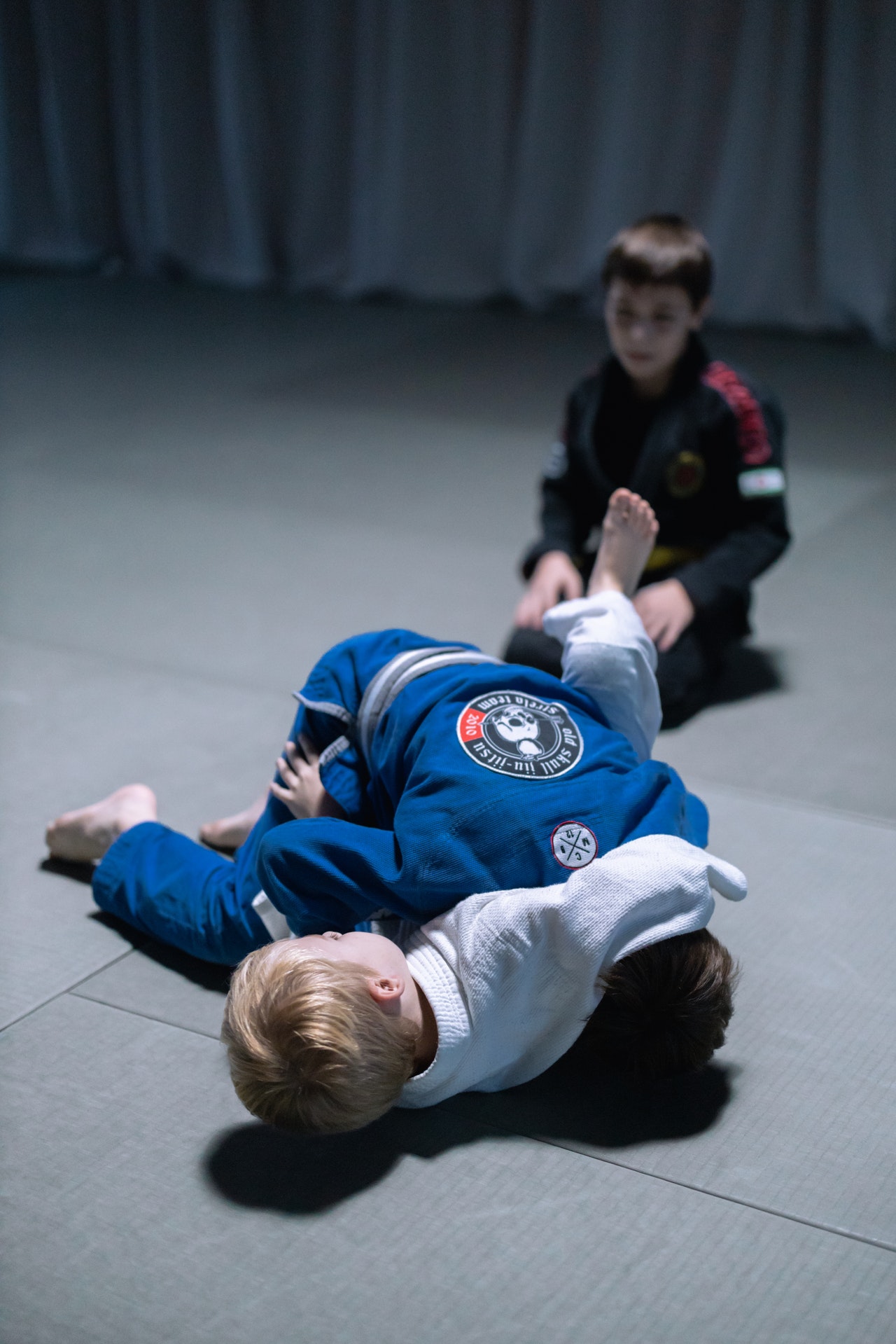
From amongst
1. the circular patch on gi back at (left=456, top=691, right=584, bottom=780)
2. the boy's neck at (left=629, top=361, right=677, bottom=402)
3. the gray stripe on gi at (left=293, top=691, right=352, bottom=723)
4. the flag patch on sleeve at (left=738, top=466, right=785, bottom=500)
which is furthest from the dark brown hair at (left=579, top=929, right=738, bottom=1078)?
the boy's neck at (left=629, top=361, right=677, bottom=402)

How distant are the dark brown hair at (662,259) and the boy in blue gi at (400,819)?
0.64m

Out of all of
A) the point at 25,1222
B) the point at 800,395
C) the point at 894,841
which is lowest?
the point at 800,395

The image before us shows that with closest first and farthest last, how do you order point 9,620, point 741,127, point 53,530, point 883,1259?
1. point 883,1259
2. point 9,620
3. point 53,530
4. point 741,127

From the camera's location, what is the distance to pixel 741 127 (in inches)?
196

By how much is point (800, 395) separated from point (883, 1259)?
3.48 m

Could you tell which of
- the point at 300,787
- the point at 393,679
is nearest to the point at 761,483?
the point at 393,679

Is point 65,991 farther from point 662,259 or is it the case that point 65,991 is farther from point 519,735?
point 662,259

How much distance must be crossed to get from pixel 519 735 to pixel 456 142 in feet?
15.7

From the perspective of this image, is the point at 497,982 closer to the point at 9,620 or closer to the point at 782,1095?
the point at 782,1095

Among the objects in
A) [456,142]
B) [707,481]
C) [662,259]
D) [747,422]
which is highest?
[662,259]

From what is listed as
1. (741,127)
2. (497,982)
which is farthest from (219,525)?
(741,127)

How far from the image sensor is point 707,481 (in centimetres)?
240

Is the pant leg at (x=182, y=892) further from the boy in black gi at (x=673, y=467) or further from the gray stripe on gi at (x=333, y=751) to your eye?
the boy in black gi at (x=673, y=467)

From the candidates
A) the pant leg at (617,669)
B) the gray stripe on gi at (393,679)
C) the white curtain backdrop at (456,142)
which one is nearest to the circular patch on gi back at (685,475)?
the pant leg at (617,669)
